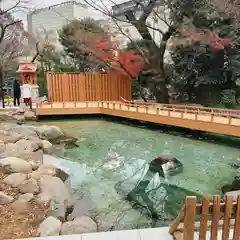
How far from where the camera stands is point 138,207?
13.5 ft

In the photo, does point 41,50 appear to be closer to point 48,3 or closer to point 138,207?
point 48,3

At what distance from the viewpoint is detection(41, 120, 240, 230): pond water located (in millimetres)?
3973

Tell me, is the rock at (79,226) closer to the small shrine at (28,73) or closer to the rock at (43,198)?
the rock at (43,198)

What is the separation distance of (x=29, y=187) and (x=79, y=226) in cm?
121

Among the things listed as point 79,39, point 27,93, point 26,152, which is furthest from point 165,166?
point 79,39

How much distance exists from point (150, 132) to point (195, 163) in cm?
339

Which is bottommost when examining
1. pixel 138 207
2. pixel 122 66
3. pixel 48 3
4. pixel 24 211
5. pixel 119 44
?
pixel 138 207

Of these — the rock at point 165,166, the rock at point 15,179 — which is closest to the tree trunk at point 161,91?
the rock at point 165,166

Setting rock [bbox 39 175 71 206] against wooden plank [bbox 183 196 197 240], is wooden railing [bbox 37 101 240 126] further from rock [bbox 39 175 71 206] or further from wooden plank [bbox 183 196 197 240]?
wooden plank [bbox 183 196 197 240]

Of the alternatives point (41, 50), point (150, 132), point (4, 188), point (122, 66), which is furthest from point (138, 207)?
point (41, 50)

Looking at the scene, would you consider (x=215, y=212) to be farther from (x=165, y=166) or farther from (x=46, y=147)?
(x=46, y=147)

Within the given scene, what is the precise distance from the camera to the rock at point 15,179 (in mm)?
4145

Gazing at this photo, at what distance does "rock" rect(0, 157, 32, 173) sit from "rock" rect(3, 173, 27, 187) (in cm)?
29

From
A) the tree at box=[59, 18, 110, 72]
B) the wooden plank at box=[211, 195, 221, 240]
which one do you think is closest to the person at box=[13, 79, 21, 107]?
the tree at box=[59, 18, 110, 72]
